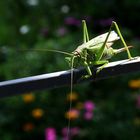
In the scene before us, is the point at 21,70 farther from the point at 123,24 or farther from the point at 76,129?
the point at 123,24

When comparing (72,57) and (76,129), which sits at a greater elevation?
(72,57)

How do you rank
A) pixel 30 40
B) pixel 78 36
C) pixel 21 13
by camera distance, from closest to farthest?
pixel 78 36 → pixel 30 40 → pixel 21 13

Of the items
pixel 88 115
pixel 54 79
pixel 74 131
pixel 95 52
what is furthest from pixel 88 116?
pixel 54 79

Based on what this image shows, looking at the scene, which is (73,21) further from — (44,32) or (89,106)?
(89,106)

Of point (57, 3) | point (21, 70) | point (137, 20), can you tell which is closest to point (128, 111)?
point (21, 70)

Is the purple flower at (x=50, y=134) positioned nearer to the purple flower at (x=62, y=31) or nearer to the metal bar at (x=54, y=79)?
the purple flower at (x=62, y=31)

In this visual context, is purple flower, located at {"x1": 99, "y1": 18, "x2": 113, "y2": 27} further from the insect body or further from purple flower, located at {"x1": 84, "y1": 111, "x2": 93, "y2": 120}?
the insect body
